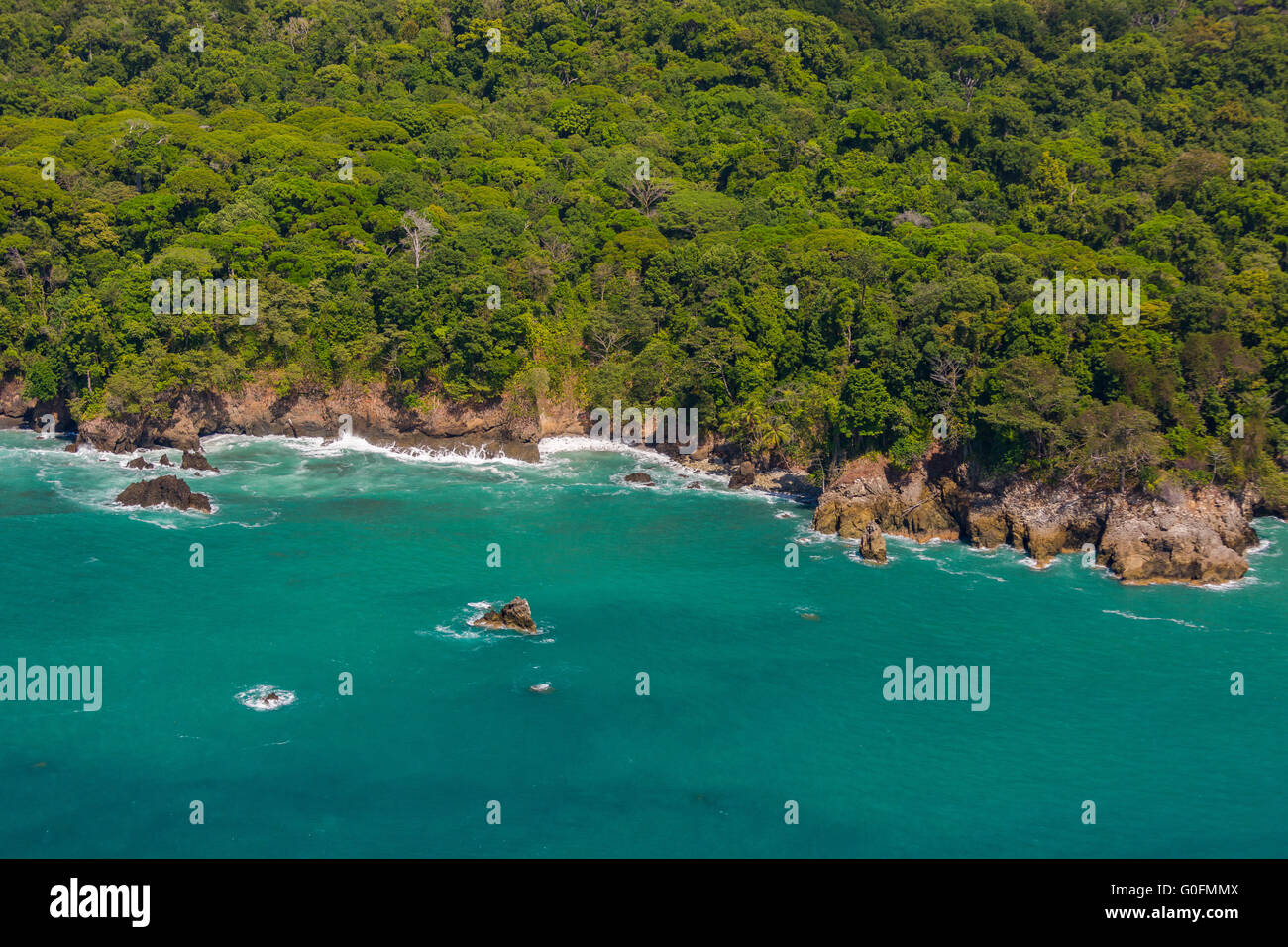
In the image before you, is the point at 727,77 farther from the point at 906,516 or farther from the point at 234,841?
the point at 234,841

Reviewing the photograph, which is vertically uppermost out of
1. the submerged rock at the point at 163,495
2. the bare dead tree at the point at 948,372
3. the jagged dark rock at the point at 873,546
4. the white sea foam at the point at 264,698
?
the bare dead tree at the point at 948,372

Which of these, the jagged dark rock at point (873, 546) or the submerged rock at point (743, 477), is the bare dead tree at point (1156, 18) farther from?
the jagged dark rock at point (873, 546)

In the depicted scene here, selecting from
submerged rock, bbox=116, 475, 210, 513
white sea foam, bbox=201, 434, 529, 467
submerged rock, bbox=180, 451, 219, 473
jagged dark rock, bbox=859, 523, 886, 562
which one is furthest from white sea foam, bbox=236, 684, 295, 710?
white sea foam, bbox=201, 434, 529, 467

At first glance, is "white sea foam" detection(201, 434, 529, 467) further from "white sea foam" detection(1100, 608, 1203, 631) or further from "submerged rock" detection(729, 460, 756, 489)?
"white sea foam" detection(1100, 608, 1203, 631)

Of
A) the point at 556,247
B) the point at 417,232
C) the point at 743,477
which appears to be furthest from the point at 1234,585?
the point at 417,232

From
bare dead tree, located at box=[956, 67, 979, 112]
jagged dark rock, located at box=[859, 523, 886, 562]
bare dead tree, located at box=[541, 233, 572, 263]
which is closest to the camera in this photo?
jagged dark rock, located at box=[859, 523, 886, 562]

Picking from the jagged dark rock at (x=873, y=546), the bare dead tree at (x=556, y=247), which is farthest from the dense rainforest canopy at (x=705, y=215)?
the jagged dark rock at (x=873, y=546)
